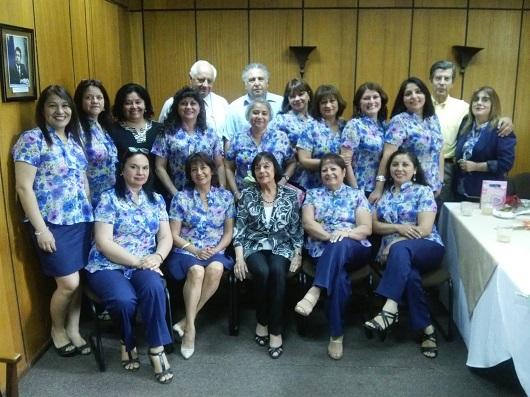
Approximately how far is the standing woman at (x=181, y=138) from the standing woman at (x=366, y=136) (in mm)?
946

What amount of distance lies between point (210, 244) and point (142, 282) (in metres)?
0.58

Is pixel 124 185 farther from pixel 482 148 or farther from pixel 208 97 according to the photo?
pixel 482 148

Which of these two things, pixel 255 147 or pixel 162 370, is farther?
pixel 255 147

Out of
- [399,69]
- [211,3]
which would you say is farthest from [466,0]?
[211,3]

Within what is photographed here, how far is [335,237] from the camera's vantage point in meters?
3.15

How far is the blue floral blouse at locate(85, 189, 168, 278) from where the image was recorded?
2916mm

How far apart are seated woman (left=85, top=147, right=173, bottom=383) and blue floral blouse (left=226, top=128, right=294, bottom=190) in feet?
2.41

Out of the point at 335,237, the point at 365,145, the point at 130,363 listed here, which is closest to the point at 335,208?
the point at 335,237

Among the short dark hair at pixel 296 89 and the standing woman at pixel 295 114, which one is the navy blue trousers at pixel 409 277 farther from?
the short dark hair at pixel 296 89

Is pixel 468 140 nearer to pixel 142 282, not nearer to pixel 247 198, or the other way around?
pixel 247 198

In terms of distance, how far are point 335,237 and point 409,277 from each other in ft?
1.61

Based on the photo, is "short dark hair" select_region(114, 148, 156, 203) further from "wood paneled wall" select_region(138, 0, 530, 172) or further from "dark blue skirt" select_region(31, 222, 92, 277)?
"wood paneled wall" select_region(138, 0, 530, 172)

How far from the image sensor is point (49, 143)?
2746mm

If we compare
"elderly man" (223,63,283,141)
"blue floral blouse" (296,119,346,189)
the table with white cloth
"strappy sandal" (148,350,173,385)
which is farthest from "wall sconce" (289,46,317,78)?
"strappy sandal" (148,350,173,385)
